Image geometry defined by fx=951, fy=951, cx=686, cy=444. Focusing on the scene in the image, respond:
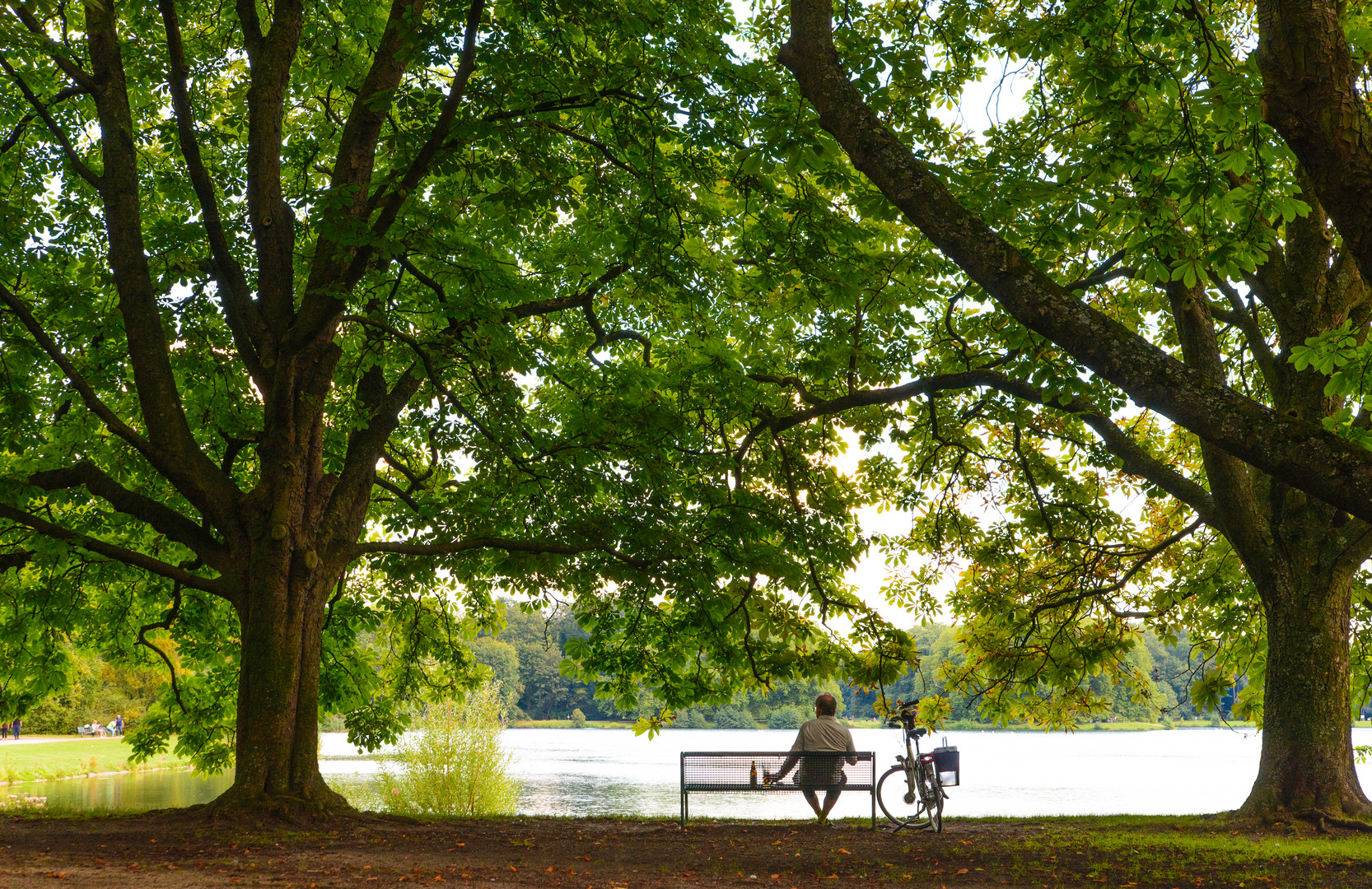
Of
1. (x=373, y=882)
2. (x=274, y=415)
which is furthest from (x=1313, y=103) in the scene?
(x=274, y=415)

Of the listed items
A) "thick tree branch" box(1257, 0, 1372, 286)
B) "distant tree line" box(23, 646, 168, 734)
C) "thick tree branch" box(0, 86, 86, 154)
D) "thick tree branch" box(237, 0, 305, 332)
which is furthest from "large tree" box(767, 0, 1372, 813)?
"distant tree line" box(23, 646, 168, 734)

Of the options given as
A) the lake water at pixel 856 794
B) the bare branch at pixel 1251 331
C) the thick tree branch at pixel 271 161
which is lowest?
the lake water at pixel 856 794

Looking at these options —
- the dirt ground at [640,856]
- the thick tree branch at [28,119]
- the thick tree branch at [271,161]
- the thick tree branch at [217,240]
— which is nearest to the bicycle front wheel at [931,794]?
the dirt ground at [640,856]

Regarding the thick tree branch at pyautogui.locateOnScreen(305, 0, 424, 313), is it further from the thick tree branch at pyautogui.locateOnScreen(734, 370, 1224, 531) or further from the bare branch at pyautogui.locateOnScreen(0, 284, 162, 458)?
the thick tree branch at pyautogui.locateOnScreen(734, 370, 1224, 531)

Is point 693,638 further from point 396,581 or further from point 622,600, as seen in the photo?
point 396,581

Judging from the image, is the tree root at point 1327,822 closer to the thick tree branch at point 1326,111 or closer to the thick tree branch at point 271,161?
the thick tree branch at point 1326,111

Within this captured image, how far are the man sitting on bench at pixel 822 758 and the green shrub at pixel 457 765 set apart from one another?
462 inches

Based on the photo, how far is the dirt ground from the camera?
5.90 meters

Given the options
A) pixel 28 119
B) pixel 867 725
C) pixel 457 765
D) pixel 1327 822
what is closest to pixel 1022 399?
pixel 1327 822

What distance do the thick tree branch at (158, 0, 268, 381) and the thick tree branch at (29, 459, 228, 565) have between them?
140 centimetres

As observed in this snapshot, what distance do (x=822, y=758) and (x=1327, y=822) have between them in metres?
4.59

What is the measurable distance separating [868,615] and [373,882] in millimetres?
5554

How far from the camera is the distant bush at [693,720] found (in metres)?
88.1

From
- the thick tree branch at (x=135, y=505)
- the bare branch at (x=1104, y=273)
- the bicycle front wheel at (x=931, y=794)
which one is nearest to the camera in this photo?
the thick tree branch at (x=135, y=505)
